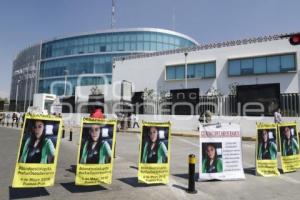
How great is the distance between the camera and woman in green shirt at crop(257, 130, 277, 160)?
9.20 meters

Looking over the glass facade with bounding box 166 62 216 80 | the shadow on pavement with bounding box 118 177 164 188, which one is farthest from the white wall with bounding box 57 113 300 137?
the shadow on pavement with bounding box 118 177 164 188

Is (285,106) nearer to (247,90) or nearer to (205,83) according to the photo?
(247,90)

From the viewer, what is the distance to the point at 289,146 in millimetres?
9945

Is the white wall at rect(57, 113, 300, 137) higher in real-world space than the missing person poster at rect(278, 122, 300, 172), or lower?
higher

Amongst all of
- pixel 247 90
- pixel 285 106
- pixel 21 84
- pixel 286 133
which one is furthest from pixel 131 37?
pixel 286 133

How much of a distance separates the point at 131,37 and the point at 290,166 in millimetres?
59632

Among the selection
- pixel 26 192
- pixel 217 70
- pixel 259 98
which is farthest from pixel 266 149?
pixel 217 70

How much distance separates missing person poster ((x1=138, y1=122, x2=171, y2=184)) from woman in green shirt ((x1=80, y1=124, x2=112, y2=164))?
917mm

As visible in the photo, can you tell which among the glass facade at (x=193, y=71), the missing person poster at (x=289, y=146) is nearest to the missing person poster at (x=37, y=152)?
the missing person poster at (x=289, y=146)

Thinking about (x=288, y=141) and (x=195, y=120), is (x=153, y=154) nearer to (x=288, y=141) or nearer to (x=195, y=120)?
(x=288, y=141)

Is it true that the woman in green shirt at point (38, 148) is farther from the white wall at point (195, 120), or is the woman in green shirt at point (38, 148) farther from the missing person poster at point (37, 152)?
the white wall at point (195, 120)

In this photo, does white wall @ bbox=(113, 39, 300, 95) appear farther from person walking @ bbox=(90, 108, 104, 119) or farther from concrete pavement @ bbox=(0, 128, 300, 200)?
person walking @ bbox=(90, 108, 104, 119)

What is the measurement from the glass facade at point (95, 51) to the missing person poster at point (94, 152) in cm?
5917

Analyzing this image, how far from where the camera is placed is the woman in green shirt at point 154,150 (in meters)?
7.69
